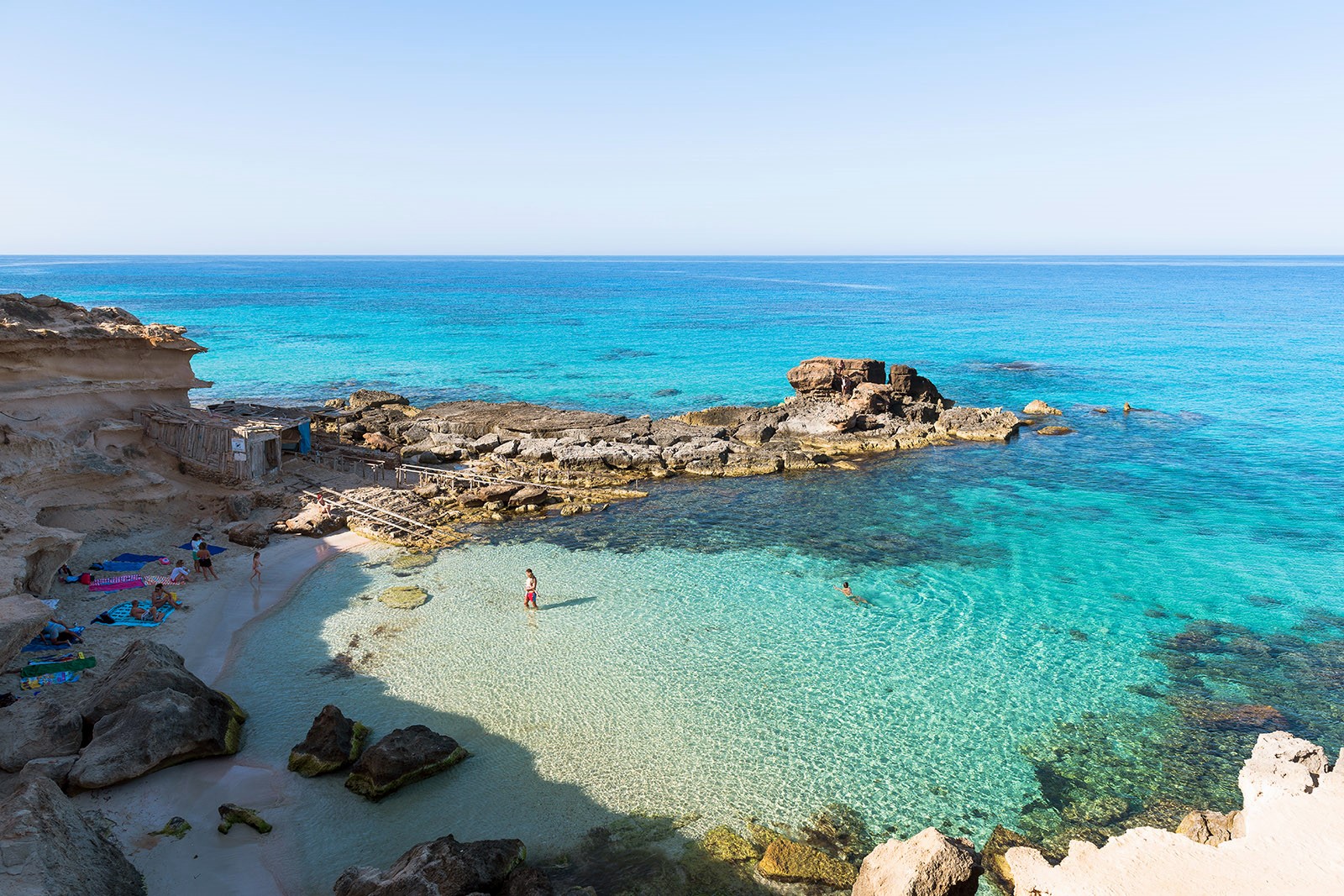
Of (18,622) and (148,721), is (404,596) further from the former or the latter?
(18,622)

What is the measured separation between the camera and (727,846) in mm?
12109

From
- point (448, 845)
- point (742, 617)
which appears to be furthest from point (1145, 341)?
point (448, 845)

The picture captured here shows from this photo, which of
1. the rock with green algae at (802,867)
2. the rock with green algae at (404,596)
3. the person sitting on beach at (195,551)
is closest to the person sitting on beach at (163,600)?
the person sitting on beach at (195,551)

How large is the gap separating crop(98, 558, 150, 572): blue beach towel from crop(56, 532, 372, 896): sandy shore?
1270mm

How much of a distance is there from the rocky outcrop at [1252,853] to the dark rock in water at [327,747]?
38.1 feet

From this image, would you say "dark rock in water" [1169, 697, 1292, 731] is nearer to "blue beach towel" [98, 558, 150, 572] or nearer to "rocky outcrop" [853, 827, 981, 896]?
"rocky outcrop" [853, 827, 981, 896]

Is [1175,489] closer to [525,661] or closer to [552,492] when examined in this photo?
[552,492]

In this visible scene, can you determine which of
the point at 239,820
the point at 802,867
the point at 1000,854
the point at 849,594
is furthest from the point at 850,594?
the point at 239,820

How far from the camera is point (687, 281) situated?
181 m

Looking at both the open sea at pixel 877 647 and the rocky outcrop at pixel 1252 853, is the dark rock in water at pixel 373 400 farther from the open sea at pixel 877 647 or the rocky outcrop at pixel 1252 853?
the rocky outcrop at pixel 1252 853

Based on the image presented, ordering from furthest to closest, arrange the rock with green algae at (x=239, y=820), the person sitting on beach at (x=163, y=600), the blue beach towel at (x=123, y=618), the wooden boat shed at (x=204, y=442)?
1. the wooden boat shed at (x=204, y=442)
2. the person sitting on beach at (x=163, y=600)
3. the blue beach towel at (x=123, y=618)
4. the rock with green algae at (x=239, y=820)

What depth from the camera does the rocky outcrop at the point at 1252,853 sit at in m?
8.02

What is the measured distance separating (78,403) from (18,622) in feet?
50.5

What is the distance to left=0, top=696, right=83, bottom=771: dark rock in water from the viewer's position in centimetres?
1274
